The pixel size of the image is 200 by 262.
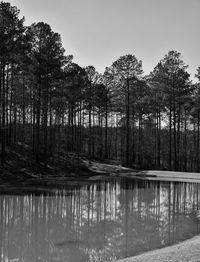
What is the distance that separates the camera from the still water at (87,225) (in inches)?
417

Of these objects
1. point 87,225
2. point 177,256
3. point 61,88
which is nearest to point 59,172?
point 61,88

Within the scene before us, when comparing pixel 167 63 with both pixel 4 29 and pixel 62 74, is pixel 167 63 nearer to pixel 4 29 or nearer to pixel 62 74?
pixel 62 74

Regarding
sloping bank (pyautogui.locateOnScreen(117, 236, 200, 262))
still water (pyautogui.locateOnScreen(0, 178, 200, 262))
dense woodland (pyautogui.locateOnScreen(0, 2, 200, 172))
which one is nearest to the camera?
sloping bank (pyautogui.locateOnScreen(117, 236, 200, 262))

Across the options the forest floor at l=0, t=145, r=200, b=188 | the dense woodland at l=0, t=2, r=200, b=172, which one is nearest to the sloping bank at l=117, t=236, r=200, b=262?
the forest floor at l=0, t=145, r=200, b=188

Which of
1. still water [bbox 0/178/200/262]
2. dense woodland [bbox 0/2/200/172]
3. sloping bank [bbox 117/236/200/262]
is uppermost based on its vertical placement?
dense woodland [bbox 0/2/200/172]

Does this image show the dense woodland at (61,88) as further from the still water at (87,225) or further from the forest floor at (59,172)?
the still water at (87,225)

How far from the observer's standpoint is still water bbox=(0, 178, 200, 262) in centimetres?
1059

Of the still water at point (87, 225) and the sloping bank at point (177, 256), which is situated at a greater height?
the sloping bank at point (177, 256)

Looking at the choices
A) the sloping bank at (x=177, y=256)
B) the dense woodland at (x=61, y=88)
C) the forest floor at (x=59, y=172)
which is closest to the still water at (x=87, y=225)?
the sloping bank at (x=177, y=256)

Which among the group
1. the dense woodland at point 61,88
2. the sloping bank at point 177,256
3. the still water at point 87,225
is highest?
the dense woodland at point 61,88

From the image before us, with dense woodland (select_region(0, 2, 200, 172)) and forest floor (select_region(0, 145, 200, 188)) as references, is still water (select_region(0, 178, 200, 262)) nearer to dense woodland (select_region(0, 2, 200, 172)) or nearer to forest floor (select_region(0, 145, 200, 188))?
forest floor (select_region(0, 145, 200, 188))

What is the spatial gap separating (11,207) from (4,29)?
18671 millimetres

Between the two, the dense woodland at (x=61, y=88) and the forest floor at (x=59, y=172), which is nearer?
the forest floor at (x=59, y=172)

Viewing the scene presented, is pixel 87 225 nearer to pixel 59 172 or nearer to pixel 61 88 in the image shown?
pixel 59 172
